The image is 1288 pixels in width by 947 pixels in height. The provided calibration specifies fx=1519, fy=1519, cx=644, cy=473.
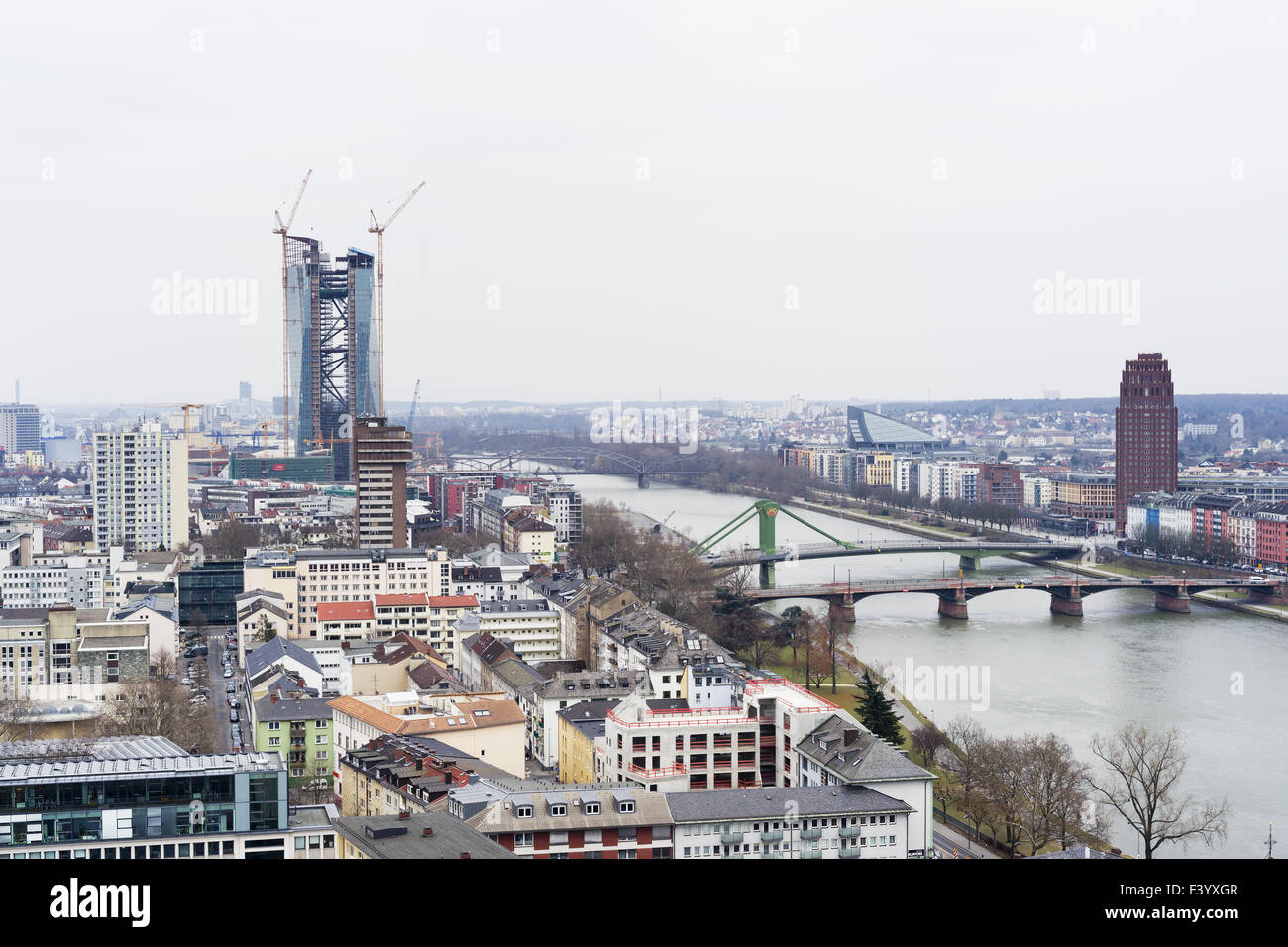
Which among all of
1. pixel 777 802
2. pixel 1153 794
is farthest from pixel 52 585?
pixel 1153 794

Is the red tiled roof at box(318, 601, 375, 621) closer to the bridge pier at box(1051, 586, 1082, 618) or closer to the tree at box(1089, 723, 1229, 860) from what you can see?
the tree at box(1089, 723, 1229, 860)

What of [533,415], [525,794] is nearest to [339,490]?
[525,794]

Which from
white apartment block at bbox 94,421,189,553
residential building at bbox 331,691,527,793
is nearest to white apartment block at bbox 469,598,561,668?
residential building at bbox 331,691,527,793

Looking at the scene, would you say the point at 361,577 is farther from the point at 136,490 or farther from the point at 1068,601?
the point at 1068,601

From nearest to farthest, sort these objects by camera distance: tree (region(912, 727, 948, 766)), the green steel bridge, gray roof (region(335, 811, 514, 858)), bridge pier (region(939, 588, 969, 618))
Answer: gray roof (region(335, 811, 514, 858)), tree (region(912, 727, 948, 766)), bridge pier (region(939, 588, 969, 618)), the green steel bridge

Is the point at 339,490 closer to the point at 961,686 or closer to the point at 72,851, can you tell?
the point at 961,686

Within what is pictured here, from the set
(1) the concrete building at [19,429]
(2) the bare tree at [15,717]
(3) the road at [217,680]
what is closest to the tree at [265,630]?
(3) the road at [217,680]
